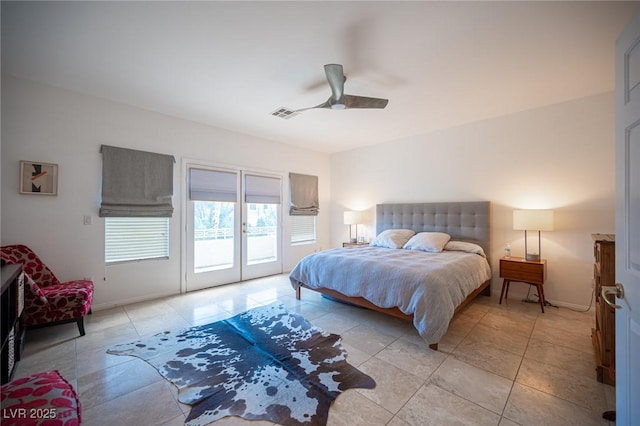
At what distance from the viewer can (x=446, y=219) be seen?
4.24 m

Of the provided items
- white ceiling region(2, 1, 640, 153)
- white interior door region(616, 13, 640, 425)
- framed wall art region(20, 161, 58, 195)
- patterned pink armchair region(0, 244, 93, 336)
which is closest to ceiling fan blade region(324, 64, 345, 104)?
white ceiling region(2, 1, 640, 153)

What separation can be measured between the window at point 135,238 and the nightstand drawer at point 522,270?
4825mm

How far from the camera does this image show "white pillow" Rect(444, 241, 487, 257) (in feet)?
12.0

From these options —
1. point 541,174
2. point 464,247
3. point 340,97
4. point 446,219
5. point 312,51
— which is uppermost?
point 312,51

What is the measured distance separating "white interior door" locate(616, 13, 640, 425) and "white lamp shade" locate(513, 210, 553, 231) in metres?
2.31

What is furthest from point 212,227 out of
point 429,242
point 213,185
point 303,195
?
point 429,242

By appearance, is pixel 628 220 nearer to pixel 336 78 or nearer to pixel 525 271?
pixel 336 78

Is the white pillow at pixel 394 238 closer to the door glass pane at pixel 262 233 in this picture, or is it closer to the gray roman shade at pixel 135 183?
the door glass pane at pixel 262 233

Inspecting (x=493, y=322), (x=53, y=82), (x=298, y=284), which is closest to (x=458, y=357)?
(x=493, y=322)

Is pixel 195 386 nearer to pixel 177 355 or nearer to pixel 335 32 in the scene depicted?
pixel 177 355

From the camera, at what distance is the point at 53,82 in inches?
112

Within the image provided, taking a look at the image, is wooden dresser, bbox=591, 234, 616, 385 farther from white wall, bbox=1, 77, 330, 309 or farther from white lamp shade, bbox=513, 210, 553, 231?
white wall, bbox=1, 77, 330, 309

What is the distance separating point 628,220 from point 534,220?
2440mm

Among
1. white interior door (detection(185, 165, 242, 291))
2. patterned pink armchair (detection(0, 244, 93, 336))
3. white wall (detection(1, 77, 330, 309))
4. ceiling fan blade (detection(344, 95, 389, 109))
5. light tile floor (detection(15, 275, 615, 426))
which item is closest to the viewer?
light tile floor (detection(15, 275, 615, 426))
